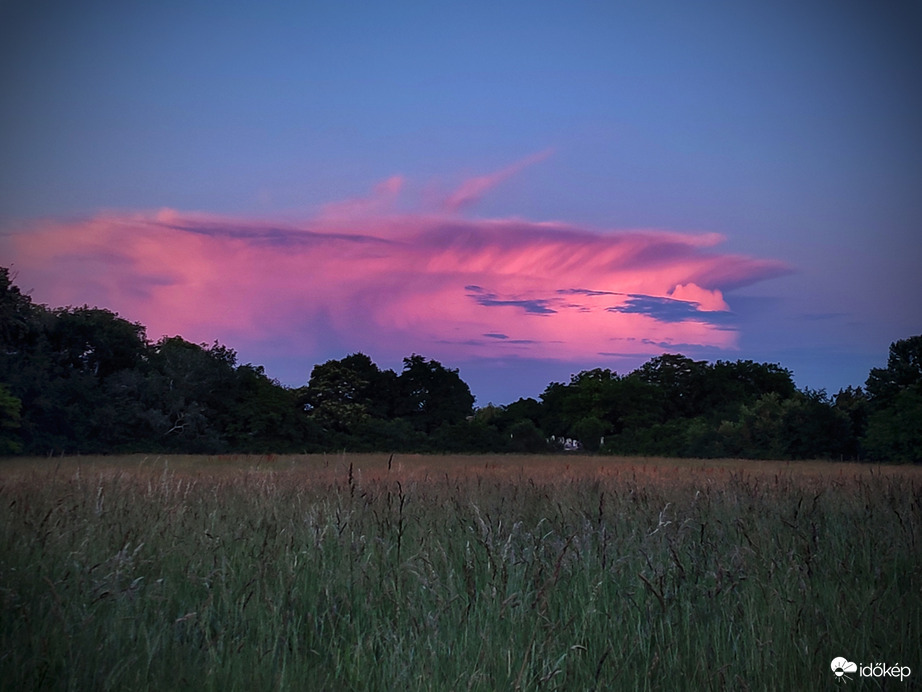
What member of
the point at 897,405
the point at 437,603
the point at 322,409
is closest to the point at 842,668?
the point at 437,603

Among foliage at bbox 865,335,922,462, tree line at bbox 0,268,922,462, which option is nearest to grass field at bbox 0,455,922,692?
tree line at bbox 0,268,922,462

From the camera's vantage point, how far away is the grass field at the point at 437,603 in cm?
323

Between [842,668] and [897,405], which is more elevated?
[897,405]

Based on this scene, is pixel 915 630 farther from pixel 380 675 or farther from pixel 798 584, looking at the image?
pixel 380 675

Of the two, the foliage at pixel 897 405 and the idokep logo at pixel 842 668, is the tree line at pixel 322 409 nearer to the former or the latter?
the foliage at pixel 897 405

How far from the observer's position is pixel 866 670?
3.40 m

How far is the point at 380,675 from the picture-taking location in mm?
3336

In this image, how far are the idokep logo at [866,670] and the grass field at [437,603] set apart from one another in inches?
1.6

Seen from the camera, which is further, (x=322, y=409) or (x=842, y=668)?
(x=322, y=409)

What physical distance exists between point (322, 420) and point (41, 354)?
1401cm

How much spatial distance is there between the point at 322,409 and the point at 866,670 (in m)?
35.7

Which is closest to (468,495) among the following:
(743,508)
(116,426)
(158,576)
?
(743,508)

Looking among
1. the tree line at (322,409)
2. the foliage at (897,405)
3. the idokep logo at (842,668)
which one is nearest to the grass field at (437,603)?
the idokep logo at (842,668)

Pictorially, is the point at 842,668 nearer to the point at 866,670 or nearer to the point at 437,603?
the point at 866,670
